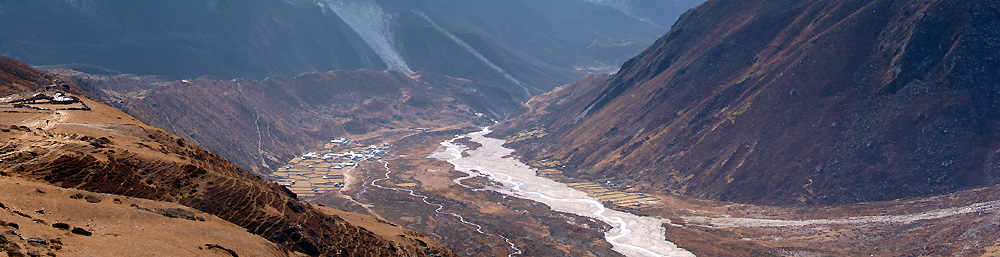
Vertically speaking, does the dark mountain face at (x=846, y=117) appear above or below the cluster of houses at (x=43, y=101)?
below

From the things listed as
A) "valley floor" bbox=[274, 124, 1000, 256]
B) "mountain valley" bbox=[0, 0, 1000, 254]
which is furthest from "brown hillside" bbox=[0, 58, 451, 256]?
"valley floor" bbox=[274, 124, 1000, 256]

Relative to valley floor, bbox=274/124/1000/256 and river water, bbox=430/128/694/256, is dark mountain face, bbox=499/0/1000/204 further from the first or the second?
river water, bbox=430/128/694/256

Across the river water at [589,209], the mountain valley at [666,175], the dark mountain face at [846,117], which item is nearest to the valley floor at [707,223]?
the mountain valley at [666,175]

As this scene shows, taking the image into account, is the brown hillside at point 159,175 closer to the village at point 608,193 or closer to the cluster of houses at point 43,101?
the cluster of houses at point 43,101

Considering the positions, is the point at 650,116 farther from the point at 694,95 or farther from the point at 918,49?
the point at 918,49

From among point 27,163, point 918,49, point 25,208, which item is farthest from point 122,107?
point 918,49

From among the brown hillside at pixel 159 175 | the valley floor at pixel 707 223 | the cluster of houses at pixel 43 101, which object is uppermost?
the cluster of houses at pixel 43 101
